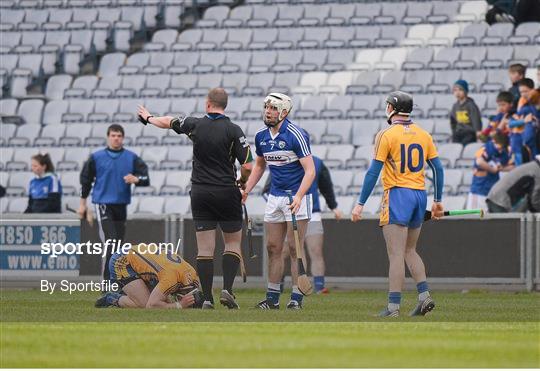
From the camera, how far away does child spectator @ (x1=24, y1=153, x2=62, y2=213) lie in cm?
2312

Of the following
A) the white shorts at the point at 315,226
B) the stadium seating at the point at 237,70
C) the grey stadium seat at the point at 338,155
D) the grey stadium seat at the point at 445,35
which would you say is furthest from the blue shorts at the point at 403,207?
the grey stadium seat at the point at 445,35

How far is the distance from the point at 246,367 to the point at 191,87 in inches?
866

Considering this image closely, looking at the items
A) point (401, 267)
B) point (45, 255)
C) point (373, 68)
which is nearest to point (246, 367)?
point (401, 267)

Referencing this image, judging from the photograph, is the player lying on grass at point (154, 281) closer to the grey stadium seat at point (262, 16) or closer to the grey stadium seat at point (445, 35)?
the grey stadium seat at point (445, 35)

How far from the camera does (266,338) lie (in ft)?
35.8

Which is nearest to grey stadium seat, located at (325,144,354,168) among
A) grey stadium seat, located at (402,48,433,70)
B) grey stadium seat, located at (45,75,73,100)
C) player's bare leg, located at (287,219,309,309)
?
grey stadium seat, located at (402,48,433,70)

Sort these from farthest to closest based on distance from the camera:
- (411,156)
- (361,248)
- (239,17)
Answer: (239,17) < (361,248) < (411,156)

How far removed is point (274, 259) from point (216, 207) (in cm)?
82

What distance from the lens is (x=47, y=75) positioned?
3272cm

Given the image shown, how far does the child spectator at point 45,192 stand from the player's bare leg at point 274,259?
833 cm

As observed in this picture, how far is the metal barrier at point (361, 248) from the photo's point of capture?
2014cm

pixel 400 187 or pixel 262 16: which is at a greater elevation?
pixel 262 16

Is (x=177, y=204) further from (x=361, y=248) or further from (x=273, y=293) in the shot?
(x=273, y=293)

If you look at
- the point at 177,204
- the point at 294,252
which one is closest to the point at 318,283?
the point at 294,252
